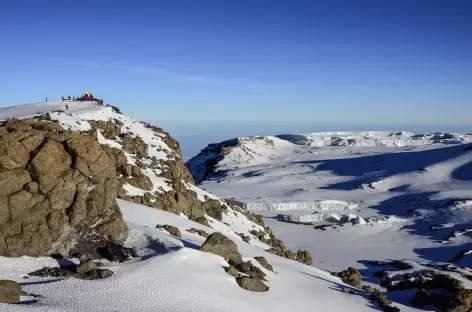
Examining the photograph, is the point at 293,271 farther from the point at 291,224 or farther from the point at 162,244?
the point at 291,224

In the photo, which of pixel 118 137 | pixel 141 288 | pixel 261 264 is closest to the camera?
pixel 141 288

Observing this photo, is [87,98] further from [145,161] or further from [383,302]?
[383,302]

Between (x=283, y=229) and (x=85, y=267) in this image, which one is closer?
(x=85, y=267)

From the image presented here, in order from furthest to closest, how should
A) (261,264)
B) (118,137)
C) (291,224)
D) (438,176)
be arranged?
(438,176) < (291,224) < (118,137) < (261,264)

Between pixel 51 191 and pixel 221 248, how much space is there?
6311mm

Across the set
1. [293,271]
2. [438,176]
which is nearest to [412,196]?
[438,176]

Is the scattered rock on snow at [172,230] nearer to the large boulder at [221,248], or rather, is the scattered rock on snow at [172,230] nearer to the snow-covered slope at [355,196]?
the large boulder at [221,248]

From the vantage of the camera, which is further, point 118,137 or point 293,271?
point 118,137

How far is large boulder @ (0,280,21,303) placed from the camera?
1089 cm

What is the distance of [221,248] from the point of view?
17016mm

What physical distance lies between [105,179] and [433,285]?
49.8 feet

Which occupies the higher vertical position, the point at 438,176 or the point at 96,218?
the point at 96,218

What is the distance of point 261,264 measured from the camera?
18.3m

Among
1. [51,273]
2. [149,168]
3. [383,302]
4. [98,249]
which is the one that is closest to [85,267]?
[51,273]
